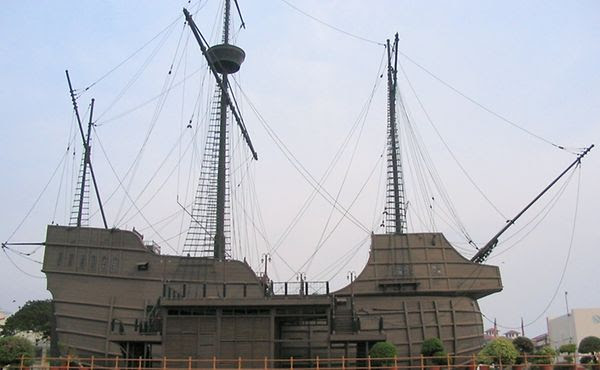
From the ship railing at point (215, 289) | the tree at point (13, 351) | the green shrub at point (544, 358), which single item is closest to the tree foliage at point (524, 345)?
the green shrub at point (544, 358)

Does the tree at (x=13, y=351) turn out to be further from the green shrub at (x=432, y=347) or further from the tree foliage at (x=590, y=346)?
the tree foliage at (x=590, y=346)

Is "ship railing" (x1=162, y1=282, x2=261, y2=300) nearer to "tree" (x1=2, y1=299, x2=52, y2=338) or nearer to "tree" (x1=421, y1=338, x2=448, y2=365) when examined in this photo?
"tree" (x1=421, y1=338, x2=448, y2=365)

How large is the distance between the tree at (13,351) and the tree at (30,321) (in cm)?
3720

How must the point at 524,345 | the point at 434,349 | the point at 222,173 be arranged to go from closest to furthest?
the point at 434,349
the point at 524,345
the point at 222,173

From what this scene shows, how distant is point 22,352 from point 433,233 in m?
19.7

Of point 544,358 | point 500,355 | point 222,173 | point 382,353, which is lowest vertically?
point 544,358

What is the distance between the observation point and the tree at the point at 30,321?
186 feet

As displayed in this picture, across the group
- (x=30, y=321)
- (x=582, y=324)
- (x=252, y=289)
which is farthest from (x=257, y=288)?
(x=30, y=321)

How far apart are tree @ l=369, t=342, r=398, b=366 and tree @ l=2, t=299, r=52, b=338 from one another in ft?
148

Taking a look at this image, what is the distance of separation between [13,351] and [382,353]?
48.2ft

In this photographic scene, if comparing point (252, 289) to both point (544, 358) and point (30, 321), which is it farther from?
point (30, 321)

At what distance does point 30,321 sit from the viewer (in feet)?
186

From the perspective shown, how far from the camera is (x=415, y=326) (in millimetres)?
27078

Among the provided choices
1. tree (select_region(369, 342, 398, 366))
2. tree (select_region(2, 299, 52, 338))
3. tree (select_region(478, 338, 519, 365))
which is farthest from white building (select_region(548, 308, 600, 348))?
tree (select_region(2, 299, 52, 338))
